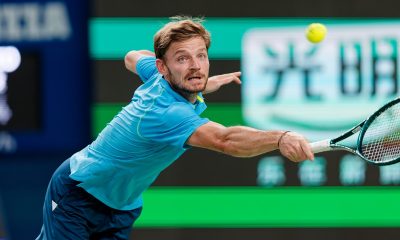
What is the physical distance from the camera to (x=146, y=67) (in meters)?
5.79

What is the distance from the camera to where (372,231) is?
27.6 feet

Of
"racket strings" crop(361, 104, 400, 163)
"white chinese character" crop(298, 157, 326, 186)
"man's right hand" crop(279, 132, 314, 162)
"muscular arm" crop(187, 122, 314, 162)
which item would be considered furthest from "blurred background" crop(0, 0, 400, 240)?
"man's right hand" crop(279, 132, 314, 162)

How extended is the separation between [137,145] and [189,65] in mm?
492

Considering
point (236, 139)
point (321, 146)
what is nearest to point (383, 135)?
point (321, 146)

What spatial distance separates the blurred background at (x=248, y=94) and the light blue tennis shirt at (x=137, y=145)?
2771 millimetres

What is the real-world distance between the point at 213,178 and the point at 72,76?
1423 millimetres

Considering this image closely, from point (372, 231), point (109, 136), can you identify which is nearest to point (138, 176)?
point (109, 136)

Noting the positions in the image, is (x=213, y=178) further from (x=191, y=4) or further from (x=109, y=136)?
(x=109, y=136)

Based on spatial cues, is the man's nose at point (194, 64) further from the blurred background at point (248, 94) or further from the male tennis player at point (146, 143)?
the blurred background at point (248, 94)

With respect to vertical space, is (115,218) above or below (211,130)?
below

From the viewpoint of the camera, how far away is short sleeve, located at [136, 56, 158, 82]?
573 cm

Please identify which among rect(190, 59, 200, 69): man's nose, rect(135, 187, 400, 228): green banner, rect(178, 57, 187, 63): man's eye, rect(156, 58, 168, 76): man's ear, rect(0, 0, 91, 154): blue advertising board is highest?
rect(178, 57, 187, 63): man's eye

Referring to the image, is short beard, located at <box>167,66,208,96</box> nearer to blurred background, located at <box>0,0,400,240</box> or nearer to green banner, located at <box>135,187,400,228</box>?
blurred background, located at <box>0,0,400,240</box>

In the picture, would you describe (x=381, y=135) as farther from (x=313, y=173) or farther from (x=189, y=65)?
(x=313, y=173)
